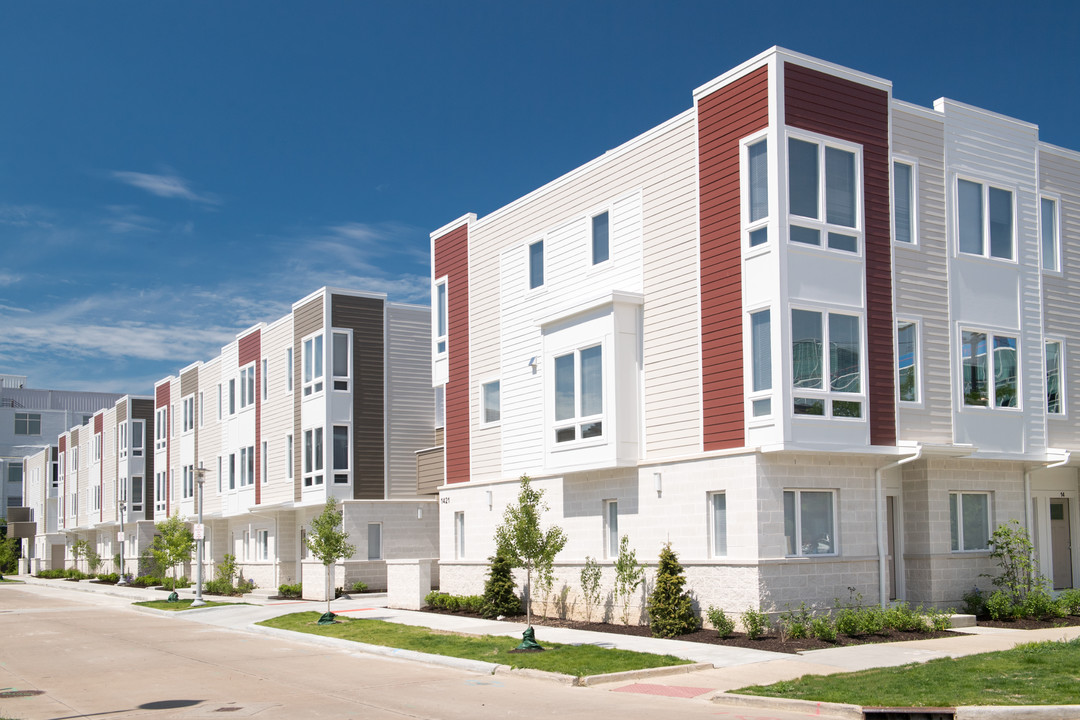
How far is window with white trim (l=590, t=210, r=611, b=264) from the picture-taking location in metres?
23.6

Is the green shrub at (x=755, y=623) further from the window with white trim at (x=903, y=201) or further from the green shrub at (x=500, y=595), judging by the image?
the window with white trim at (x=903, y=201)

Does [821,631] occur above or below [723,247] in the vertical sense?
below

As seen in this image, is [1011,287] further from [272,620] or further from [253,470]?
[253,470]

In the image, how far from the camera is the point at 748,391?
18828 mm

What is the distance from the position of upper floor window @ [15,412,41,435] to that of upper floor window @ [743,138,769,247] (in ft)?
345

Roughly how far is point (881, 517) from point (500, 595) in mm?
9350

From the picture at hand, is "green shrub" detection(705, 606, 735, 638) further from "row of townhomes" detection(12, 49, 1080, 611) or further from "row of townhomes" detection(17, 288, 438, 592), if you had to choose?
"row of townhomes" detection(17, 288, 438, 592)

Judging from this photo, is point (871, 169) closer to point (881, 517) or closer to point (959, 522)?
point (881, 517)

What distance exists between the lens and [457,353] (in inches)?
1153

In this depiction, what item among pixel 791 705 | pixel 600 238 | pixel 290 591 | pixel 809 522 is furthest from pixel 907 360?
pixel 290 591

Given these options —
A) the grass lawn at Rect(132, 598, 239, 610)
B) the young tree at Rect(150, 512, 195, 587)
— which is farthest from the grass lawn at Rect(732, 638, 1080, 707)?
the young tree at Rect(150, 512, 195, 587)

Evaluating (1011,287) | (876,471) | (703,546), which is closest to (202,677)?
(703,546)

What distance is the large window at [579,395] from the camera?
22328 mm

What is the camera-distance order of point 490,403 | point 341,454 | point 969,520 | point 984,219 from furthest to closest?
point 341,454 → point 490,403 → point 984,219 → point 969,520
